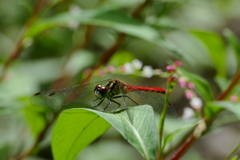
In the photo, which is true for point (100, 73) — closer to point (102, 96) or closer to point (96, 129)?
point (102, 96)

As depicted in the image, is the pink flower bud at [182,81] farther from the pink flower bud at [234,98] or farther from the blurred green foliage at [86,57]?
the pink flower bud at [234,98]

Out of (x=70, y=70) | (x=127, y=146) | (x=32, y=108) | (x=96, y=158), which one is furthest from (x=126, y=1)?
(x=127, y=146)

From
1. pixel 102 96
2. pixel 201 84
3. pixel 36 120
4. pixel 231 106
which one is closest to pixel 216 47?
pixel 201 84

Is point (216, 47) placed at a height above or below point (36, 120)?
above

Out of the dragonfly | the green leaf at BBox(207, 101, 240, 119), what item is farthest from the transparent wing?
the green leaf at BBox(207, 101, 240, 119)

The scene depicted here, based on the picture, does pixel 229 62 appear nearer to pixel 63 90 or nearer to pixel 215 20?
pixel 215 20

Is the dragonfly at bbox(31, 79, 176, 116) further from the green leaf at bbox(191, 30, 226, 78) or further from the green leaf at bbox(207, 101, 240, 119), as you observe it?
the green leaf at bbox(191, 30, 226, 78)

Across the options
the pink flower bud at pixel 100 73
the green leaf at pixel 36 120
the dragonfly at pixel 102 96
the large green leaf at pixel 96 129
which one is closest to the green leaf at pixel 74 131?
the large green leaf at pixel 96 129
